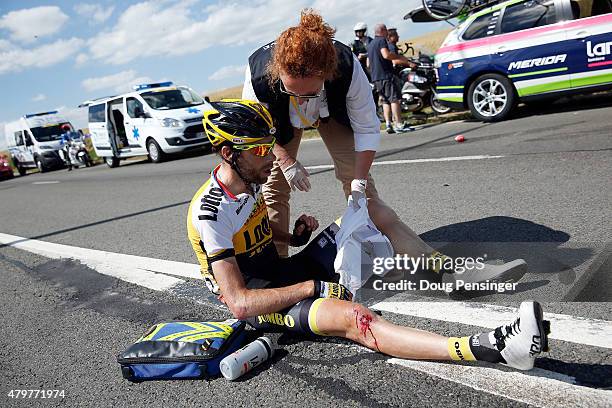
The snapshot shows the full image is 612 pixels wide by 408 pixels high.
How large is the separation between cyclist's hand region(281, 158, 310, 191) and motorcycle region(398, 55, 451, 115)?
30.3 ft

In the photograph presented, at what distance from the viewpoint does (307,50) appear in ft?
9.02

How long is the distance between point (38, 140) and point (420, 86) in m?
18.1

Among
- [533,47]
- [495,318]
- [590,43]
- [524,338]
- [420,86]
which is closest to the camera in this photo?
[524,338]

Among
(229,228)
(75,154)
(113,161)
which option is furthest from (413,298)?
(75,154)

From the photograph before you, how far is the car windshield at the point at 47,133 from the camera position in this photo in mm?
23578

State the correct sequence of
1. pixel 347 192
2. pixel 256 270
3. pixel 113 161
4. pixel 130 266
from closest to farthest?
pixel 256 270
pixel 347 192
pixel 130 266
pixel 113 161

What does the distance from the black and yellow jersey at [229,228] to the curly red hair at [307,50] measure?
27.1 inches

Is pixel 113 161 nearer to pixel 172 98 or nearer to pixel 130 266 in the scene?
pixel 172 98

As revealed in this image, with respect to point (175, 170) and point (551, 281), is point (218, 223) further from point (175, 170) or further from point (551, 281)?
point (175, 170)

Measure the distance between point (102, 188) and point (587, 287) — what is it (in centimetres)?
1108

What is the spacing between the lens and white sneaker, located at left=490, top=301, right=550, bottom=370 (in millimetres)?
2105

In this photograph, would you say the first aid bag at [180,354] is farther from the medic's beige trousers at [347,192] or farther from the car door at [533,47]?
the car door at [533,47]

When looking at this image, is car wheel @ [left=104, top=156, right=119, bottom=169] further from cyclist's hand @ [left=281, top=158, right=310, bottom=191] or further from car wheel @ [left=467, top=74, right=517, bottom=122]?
cyclist's hand @ [left=281, top=158, right=310, bottom=191]

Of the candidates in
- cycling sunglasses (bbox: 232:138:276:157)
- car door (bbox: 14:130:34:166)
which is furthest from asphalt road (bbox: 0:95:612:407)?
car door (bbox: 14:130:34:166)
